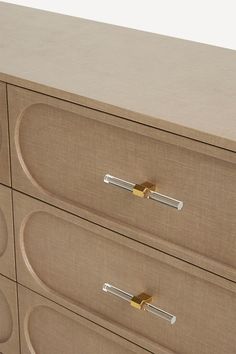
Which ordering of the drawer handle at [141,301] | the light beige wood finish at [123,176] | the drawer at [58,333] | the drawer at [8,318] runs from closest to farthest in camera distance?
the light beige wood finish at [123,176] → the drawer handle at [141,301] → the drawer at [58,333] → the drawer at [8,318]

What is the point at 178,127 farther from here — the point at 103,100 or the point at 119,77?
the point at 119,77

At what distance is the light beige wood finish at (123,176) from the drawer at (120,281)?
29mm

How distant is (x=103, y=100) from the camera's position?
51.8 inches

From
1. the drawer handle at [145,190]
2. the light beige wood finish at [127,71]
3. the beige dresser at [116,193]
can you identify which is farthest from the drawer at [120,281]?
the light beige wood finish at [127,71]

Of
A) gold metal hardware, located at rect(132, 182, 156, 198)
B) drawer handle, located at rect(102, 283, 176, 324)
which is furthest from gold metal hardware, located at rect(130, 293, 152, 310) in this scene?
gold metal hardware, located at rect(132, 182, 156, 198)

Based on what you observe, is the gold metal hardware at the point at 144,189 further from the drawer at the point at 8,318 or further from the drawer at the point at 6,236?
the drawer at the point at 8,318

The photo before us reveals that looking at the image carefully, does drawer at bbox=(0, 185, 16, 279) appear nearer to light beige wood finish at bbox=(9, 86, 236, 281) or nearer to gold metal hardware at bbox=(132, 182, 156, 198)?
light beige wood finish at bbox=(9, 86, 236, 281)

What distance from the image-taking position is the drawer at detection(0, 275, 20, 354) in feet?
5.51

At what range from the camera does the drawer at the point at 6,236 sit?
5.21ft

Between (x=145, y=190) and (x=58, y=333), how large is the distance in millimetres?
475

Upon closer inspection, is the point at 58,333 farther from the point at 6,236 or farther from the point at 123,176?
the point at 123,176

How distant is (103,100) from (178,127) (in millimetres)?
163

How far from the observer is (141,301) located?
140 cm

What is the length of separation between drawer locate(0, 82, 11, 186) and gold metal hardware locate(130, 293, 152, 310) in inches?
14.3
